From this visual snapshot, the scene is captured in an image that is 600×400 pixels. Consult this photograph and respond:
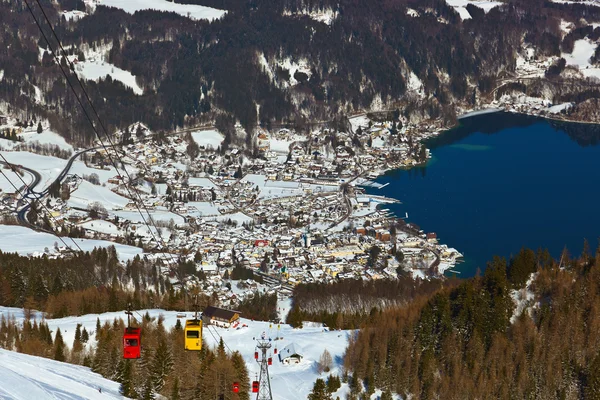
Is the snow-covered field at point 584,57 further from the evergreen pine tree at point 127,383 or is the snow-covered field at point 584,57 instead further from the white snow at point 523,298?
the evergreen pine tree at point 127,383

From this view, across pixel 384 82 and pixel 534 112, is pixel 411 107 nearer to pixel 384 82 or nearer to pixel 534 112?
pixel 384 82

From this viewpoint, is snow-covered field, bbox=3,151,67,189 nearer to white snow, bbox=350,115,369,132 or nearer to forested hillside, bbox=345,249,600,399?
white snow, bbox=350,115,369,132

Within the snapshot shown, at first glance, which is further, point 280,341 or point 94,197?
point 94,197

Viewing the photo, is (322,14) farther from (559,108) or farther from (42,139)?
(42,139)

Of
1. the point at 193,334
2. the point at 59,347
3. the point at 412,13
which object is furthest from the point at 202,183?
the point at 412,13

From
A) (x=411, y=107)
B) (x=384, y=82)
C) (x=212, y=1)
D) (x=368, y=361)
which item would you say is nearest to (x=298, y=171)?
(x=411, y=107)
